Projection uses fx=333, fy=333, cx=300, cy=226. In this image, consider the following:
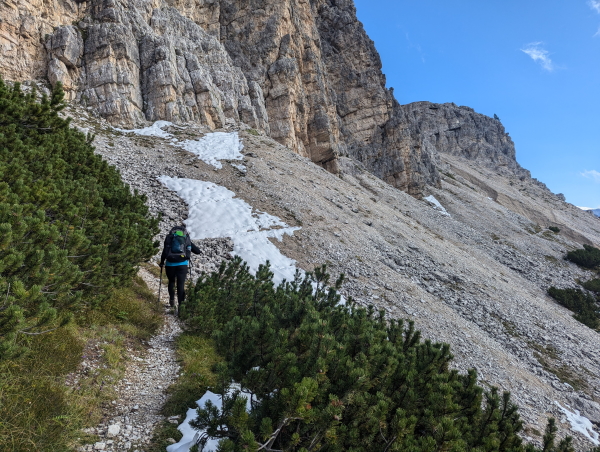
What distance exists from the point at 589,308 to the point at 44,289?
106 feet

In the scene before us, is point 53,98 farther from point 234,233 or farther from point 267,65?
point 267,65

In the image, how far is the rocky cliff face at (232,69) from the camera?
31.8 m

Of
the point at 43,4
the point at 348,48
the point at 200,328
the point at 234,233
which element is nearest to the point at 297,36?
the point at 348,48

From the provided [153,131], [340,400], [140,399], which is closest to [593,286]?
[340,400]

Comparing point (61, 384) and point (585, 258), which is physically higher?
point (585, 258)

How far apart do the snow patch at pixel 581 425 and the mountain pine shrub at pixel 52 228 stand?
48.7 ft

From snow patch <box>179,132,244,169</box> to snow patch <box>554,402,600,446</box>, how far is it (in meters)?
25.1

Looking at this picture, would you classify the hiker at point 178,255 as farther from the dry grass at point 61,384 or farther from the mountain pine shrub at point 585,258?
the mountain pine shrub at point 585,258

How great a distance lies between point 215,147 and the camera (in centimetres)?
3139

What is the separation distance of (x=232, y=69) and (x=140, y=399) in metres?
47.6

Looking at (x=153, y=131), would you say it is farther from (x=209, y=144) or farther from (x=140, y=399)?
(x=140, y=399)

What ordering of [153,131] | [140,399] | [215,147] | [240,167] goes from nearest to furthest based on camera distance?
[140,399] → [240,167] → [215,147] → [153,131]

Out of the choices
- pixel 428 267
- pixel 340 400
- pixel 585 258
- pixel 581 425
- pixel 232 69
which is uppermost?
pixel 232 69

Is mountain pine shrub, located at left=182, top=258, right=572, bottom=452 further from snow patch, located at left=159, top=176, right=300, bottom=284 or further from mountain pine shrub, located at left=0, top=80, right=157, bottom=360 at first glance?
snow patch, located at left=159, top=176, right=300, bottom=284
